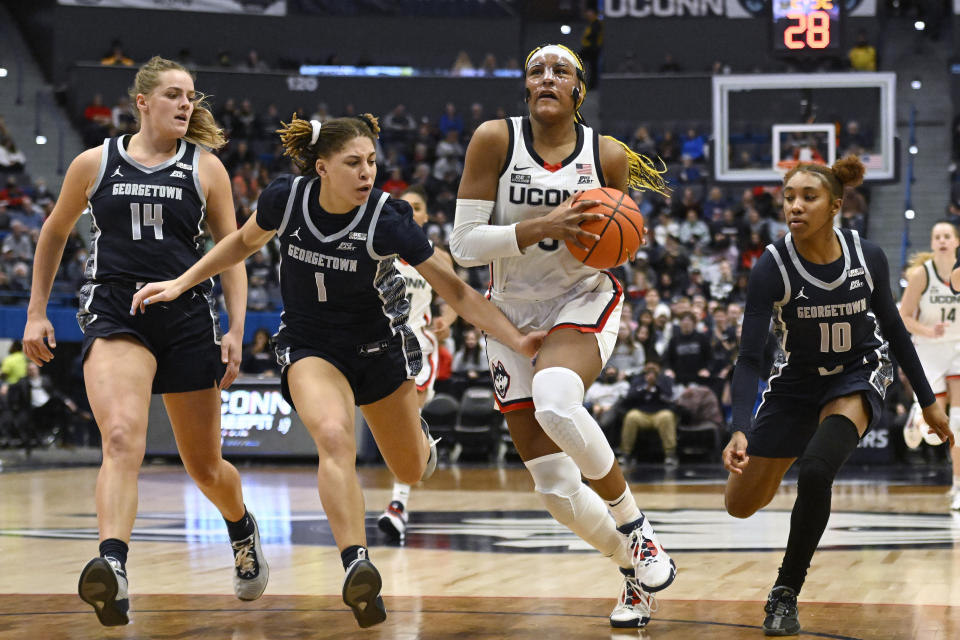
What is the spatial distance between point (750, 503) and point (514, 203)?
1648 mm

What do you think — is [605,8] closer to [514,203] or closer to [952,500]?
[952,500]

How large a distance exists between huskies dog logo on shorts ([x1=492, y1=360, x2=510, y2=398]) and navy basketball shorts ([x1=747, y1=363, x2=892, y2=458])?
1.04 m

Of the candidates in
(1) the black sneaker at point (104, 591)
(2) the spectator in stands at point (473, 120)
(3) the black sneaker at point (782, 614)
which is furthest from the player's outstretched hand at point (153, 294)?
(2) the spectator in stands at point (473, 120)

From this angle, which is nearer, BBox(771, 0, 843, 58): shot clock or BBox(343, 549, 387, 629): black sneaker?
BBox(343, 549, 387, 629): black sneaker

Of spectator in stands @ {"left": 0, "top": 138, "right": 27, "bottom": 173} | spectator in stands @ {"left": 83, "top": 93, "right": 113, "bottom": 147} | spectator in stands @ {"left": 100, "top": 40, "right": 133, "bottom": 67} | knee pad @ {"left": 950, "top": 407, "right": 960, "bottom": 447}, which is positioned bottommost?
knee pad @ {"left": 950, "top": 407, "right": 960, "bottom": 447}

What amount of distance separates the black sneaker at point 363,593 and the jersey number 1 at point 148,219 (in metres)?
1.68

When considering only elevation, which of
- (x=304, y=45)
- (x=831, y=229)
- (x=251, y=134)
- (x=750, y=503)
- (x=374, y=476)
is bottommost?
(x=374, y=476)

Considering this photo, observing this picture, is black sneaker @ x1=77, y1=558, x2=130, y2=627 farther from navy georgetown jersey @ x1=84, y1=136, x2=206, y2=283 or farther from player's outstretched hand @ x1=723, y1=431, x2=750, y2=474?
player's outstretched hand @ x1=723, y1=431, x2=750, y2=474

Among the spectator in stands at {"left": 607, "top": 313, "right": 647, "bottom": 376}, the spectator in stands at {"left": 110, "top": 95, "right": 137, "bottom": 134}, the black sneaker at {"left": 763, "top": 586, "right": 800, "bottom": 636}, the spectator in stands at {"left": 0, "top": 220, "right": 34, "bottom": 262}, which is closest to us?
the black sneaker at {"left": 763, "top": 586, "right": 800, "bottom": 636}

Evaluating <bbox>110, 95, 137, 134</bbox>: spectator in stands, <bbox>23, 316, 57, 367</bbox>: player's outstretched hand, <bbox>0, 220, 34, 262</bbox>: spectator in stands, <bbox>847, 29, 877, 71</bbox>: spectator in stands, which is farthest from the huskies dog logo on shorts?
<bbox>110, 95, 137, 134</bbox>: spectator in stands

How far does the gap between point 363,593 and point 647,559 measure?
1.24 metres

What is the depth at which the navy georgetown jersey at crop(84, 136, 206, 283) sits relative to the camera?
482 cm

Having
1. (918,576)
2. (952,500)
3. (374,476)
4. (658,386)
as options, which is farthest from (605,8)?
(918,576)

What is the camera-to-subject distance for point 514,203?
4.90 metres
